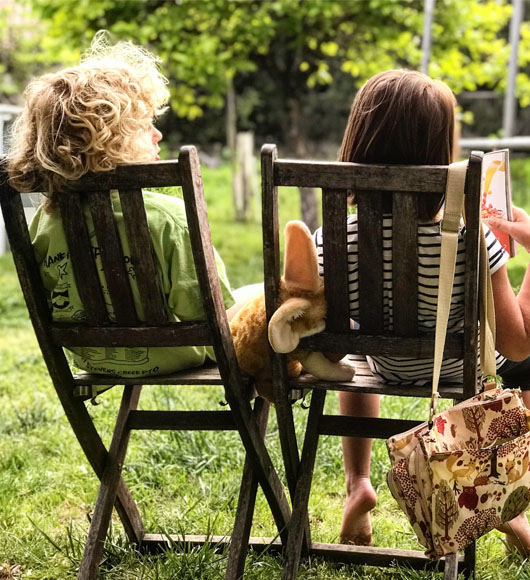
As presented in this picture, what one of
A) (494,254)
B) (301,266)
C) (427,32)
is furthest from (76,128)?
(427,32)

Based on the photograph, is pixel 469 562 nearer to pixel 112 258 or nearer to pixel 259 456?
pixel 259 456

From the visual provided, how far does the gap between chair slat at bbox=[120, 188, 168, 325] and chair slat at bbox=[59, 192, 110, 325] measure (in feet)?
0.40

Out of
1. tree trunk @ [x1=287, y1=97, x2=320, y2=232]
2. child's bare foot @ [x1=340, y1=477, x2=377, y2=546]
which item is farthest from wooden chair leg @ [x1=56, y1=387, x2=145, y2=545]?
tree trunk @ [x1=287, y1=97, x2=320, y2=232]

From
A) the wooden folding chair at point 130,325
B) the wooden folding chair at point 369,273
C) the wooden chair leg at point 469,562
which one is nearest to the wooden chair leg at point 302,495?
the wooden folding chair at point 369,273

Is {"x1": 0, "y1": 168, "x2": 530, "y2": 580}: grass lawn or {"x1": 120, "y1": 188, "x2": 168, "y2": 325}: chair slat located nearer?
{"x1": 120, "y1": 188, "x2": 168, "y2": 325}: chair slat

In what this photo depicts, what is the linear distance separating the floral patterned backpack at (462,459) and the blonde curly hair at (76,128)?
81cm

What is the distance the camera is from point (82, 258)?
2.12m

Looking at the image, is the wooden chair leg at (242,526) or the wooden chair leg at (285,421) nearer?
the wooden chair leg at (285,421)

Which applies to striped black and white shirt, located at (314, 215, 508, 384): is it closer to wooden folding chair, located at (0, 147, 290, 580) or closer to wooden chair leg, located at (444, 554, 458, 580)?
wooden folding chair, located at (0, 147, 290, 580)

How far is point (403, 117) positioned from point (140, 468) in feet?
6.11

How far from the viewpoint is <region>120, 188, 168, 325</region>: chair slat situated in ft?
6.60

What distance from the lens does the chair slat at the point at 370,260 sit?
195 cm

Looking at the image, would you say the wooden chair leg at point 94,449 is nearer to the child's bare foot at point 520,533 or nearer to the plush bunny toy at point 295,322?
the plush bunny toy at point 295,322

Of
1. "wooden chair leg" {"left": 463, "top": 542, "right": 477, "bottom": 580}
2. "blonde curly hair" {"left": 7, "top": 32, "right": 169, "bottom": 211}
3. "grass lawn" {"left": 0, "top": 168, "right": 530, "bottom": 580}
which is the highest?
"blonde curly hair" {"left": 7, "top": 32, "right": 169, "bottom": 211}
